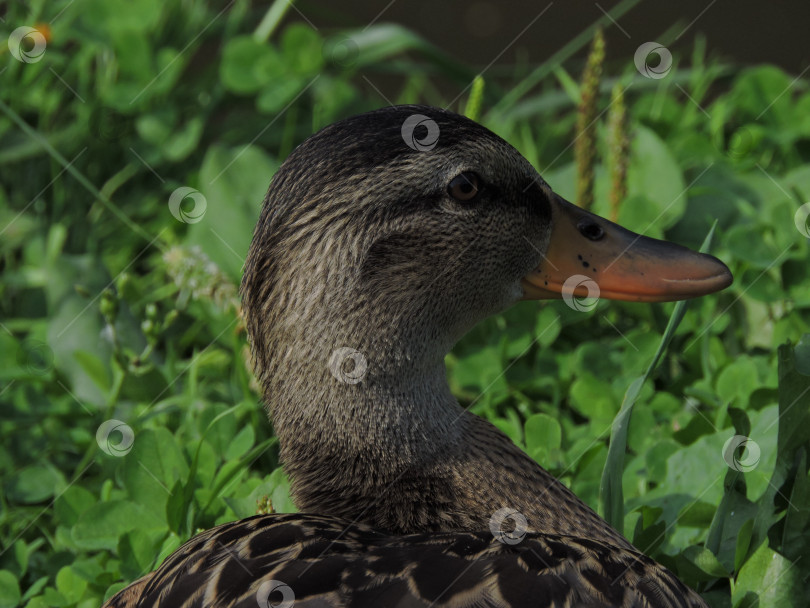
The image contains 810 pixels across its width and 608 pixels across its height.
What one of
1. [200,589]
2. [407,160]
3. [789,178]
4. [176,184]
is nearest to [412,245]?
[407,160]

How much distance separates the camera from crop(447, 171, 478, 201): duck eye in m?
2.07

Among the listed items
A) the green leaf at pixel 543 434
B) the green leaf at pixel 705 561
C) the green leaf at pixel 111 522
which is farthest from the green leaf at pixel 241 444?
the green leaf at pixel 705 561

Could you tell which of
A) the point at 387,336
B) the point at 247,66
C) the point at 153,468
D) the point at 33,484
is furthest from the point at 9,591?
the point at 247,66

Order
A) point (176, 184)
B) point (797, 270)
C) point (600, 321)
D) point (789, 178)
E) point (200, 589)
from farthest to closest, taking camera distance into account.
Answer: point (176, 184), point (789, 178), point (600, 321), point (797, 270), point (200, 589)

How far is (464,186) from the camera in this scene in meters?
2.09

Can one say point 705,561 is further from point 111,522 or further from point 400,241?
point 111,522

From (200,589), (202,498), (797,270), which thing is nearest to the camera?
(200,589)

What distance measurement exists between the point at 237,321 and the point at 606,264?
1.20m

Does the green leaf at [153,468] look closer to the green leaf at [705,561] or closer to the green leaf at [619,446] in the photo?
the green leaf at [619,446]

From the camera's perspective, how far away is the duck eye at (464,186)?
207 centimetres

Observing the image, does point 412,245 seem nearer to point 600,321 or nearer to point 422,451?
point 422,451

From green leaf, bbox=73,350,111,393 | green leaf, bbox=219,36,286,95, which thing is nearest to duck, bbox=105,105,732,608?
green leaf, bbox=73,350,111,393

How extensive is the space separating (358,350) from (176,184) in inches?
95.8

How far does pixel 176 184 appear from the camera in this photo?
423 cm
